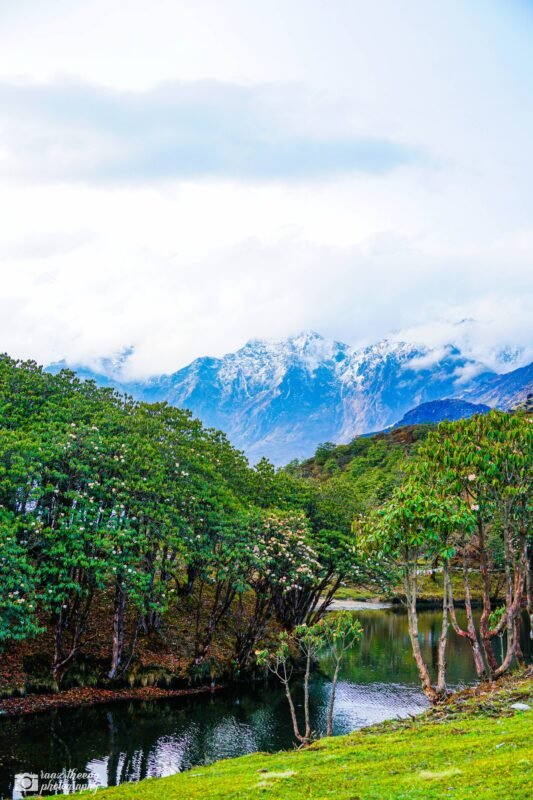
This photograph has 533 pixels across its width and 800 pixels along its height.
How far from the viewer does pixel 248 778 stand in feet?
69.6

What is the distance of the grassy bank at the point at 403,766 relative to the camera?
16.0 m

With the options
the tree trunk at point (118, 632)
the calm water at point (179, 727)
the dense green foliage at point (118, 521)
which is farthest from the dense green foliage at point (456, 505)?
the tree trunk at point (118, 632)

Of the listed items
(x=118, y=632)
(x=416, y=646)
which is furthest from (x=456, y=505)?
(x=118, y=632)

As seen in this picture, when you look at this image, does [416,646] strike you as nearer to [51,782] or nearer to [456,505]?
[456,505]

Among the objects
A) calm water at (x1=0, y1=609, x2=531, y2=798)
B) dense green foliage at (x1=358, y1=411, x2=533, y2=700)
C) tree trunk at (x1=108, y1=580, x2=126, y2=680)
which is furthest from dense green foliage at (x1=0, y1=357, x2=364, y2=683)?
dense green foliage at (x1=358, y1=411, x2=533, y2=700)

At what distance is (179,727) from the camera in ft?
126

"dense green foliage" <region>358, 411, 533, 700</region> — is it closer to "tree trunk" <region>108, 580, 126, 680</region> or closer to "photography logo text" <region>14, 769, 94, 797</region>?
"photography logo text" <region>14, 769, 94, 797</region>

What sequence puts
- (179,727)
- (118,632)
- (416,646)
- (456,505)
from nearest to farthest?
(416,646)
(456,505)
(179,727)
(118,632)

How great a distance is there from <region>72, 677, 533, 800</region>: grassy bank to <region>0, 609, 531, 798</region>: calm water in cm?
715

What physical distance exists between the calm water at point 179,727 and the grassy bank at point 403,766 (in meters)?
7.15

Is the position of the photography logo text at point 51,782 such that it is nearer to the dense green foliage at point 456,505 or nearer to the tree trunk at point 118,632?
the tree trunk at point 118,632

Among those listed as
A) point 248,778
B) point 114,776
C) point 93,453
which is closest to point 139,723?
point 114,776

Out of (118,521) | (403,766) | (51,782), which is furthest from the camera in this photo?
(118,521)

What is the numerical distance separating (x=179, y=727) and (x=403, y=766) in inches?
935
